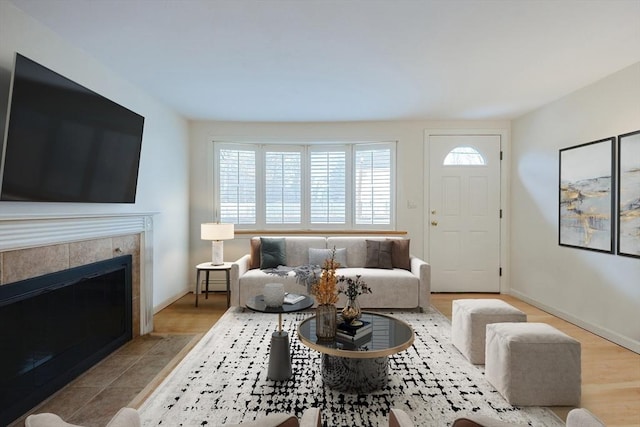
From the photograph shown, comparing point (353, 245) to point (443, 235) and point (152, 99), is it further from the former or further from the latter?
point (152, 99)

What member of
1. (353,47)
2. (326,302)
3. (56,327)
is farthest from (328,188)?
(56,327)

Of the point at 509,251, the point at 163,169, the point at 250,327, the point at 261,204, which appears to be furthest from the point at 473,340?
the point at 163,169

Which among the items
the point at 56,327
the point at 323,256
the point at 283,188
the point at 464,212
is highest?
the point at 283,188

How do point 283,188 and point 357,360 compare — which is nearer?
point 357,360

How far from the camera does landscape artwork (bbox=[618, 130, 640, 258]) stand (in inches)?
121

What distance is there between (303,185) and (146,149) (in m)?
2.30

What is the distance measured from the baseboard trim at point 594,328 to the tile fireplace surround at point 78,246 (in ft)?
15.3

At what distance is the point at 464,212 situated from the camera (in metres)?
5.17

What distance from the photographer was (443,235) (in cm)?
518

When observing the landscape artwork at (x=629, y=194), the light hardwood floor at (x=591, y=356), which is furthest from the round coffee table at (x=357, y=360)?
the landscape artwork at (x=629, y=194)

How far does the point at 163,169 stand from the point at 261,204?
155cm

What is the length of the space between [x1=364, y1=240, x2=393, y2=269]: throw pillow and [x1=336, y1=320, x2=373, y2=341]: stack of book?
83.3 inches

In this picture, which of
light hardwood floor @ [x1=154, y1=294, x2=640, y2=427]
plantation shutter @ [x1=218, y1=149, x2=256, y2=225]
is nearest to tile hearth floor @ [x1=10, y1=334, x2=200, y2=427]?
light hardwood floor @ [x1=154, y1=294, x2=640, y2=427]

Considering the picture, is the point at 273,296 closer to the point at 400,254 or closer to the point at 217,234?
the point at 217,234
